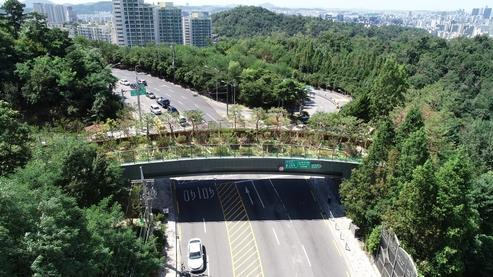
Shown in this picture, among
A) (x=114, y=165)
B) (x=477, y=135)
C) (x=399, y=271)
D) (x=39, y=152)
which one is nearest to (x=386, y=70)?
(x=477, y=135)

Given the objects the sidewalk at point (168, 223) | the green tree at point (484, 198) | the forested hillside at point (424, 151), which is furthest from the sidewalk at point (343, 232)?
the sidewalk at point (168, 223)

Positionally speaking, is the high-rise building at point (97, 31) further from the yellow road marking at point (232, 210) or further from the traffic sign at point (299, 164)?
the traffic sign at point (299, 164)

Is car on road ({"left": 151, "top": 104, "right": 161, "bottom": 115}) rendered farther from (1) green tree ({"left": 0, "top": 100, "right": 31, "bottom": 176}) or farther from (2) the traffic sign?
(2) the traffic sign

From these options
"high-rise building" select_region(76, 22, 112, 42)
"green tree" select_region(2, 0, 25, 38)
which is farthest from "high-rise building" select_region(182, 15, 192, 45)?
"green tree" select_region(2, 0, 25, 38)

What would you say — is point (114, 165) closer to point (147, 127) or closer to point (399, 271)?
point (147, 127)

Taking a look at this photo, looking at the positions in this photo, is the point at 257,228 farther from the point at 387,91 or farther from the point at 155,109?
the point at 387,91
